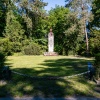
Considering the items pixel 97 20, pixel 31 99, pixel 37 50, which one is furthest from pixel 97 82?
pixel 97 20

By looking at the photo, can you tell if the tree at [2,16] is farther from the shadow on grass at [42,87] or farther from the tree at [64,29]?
the shadow on grass at [42,87]

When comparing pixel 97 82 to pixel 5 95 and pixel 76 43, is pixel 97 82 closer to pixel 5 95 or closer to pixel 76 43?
pixel 5 95

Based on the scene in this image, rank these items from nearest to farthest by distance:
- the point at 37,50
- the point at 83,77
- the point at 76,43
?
the point at 83,77
the point at 37,50
the point at 76,43

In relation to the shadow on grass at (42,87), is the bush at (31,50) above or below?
above

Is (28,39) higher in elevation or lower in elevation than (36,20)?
lower

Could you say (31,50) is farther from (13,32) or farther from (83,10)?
(83,10)

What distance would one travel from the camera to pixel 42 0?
4056 cm

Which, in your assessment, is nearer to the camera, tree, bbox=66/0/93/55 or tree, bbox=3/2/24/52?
tree, bbox=66/0/93/55

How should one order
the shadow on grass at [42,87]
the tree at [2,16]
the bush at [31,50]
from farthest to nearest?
the tree at [2,16], the bush at [31,50], the shadow on grass at [42,87]

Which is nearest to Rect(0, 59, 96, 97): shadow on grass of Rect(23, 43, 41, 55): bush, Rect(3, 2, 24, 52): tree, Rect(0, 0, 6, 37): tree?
Rect(23, 43, 41, 55): bush

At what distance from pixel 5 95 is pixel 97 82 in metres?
3.47

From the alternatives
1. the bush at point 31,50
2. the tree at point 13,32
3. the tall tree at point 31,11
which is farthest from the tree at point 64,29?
the tree at point 13,32

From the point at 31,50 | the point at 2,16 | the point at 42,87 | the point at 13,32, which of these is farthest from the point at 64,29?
the point at 42,87

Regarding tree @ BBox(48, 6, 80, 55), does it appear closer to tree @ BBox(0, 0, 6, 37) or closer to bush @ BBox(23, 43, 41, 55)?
bush @ BBox(23, 43, 41, 55)
